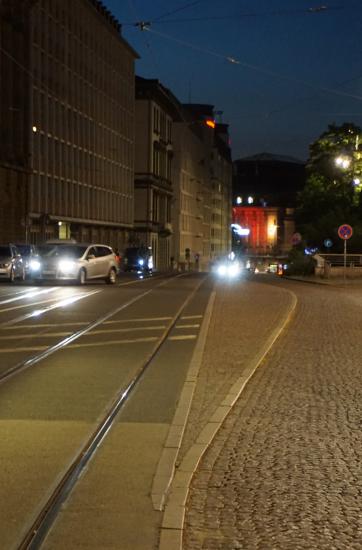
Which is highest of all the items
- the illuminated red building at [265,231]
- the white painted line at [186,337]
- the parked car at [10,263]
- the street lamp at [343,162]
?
the street lamp at [343,162]

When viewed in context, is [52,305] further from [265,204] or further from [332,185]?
[265,204]

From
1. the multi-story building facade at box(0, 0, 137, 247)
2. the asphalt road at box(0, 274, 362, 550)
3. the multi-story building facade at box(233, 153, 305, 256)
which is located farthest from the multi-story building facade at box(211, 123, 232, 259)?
the asphalt road at box(0, 274, 362, 550)

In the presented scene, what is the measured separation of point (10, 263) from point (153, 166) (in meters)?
58.0

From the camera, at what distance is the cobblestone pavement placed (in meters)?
5.30

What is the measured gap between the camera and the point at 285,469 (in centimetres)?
683

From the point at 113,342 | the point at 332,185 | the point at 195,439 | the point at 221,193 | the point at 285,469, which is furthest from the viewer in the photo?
the point at 221,193

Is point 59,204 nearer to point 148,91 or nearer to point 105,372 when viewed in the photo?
point 148,91

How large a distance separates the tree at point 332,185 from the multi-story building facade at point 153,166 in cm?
2633

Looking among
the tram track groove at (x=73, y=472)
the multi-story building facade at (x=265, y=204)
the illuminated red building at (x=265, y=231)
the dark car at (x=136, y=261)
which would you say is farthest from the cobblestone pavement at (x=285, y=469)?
the illuminated red building at (x=265, y=231)

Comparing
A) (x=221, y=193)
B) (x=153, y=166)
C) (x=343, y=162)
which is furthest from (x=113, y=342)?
(x=221, y=193)

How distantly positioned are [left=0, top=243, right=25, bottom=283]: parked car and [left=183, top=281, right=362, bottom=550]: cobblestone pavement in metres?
27.2

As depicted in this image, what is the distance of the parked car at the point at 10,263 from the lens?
128ft

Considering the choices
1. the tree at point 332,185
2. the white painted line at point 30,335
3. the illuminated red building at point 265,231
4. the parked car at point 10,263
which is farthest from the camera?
the illuminated red building at point 265,231

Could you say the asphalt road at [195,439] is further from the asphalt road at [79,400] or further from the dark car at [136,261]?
the dark car at [136,261]
